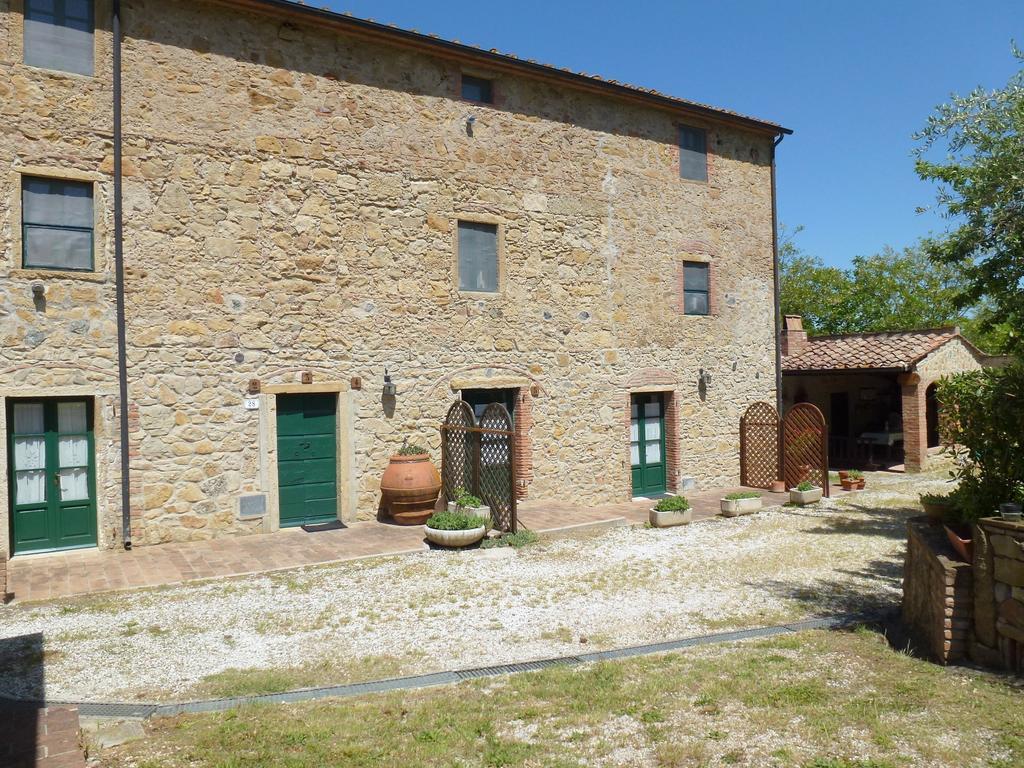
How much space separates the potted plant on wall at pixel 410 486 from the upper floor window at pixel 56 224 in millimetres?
4730

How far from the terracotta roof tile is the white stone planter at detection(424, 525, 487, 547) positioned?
471 inches

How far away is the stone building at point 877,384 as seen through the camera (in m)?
16.7

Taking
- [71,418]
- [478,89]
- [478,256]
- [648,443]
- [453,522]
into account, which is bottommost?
[453,522]

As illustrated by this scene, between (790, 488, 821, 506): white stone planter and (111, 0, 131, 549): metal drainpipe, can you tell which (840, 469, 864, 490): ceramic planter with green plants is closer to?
(790, 488, 821, 506): white stone planter

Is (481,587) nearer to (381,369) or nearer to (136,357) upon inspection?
(381,369)

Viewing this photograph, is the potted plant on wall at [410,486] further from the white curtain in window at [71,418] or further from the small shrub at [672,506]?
the white curtain in window at [71,418]

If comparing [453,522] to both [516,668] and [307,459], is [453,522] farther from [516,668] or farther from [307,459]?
[516,668]

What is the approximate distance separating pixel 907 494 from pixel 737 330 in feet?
14.6

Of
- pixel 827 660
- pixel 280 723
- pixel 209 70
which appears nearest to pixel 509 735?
pixel 280 723

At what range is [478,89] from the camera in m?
11.8

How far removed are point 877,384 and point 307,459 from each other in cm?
1668

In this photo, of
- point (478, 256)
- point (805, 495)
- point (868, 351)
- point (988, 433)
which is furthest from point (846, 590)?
point (868, 351)

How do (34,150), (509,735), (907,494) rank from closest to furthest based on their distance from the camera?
(509,735) < (34,150) < (907,494)

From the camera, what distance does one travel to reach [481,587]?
7.54 m
